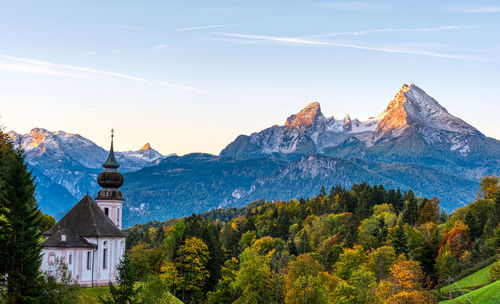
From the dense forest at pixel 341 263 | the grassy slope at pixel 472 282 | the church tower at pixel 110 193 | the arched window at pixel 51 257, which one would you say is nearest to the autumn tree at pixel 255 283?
the dense forest at pixel 341 263

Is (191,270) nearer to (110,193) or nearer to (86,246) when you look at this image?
(110,193)

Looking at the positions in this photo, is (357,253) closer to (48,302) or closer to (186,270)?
(186,270)

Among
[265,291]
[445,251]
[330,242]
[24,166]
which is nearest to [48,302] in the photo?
[24,166]

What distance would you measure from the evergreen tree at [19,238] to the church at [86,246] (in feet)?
74.8

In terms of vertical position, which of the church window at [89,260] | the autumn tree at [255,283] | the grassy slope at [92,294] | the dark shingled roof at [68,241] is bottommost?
the autumn tree at [255,283]

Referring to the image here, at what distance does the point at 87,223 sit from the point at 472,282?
5880 centimetres

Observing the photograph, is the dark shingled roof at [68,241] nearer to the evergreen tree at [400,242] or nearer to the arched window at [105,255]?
the arched window at [105,255]

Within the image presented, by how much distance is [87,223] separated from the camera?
9056cm

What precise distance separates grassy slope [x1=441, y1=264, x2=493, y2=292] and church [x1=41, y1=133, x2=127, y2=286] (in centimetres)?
4948

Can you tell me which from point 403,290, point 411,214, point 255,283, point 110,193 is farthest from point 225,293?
point 411,214

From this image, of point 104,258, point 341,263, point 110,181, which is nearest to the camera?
point 104,258

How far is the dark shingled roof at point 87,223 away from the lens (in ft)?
293

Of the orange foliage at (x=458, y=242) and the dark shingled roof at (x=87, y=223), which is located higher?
the dark shingled roof at (x=87, y=223)

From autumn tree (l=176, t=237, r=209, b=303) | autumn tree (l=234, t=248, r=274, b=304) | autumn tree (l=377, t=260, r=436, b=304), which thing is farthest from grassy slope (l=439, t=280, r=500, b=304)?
autumn tree (l=176, t=237, r=209, b=303)
